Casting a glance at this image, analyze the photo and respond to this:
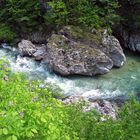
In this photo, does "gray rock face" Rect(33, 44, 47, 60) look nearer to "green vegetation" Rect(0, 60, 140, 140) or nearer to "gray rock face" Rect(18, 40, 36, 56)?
"gray rock face" Rect(18, 40, 36, 56)

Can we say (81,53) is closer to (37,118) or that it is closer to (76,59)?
(76,59)

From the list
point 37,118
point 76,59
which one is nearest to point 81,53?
point 76,59

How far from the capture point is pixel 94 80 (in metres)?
14.8

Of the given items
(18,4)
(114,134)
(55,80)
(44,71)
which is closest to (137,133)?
(114,134)

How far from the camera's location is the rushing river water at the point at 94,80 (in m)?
13.8

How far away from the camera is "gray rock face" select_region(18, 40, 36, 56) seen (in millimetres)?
16625

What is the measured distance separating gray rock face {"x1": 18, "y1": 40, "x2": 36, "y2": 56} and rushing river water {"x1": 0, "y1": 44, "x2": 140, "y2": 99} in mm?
286

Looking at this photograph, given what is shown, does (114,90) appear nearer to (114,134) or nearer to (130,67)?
(130,67)

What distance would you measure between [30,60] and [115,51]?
4320 mm

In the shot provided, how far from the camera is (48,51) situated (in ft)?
51.9

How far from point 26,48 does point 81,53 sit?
3.14 meters

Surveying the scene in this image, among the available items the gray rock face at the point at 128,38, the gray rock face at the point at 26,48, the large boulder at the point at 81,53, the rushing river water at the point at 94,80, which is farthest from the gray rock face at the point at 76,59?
the gray rock face at the point at 128,38

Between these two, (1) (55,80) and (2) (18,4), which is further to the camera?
(2) (18,4)

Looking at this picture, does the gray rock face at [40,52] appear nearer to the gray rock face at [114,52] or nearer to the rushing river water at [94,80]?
the rushing river water at [94,80]
